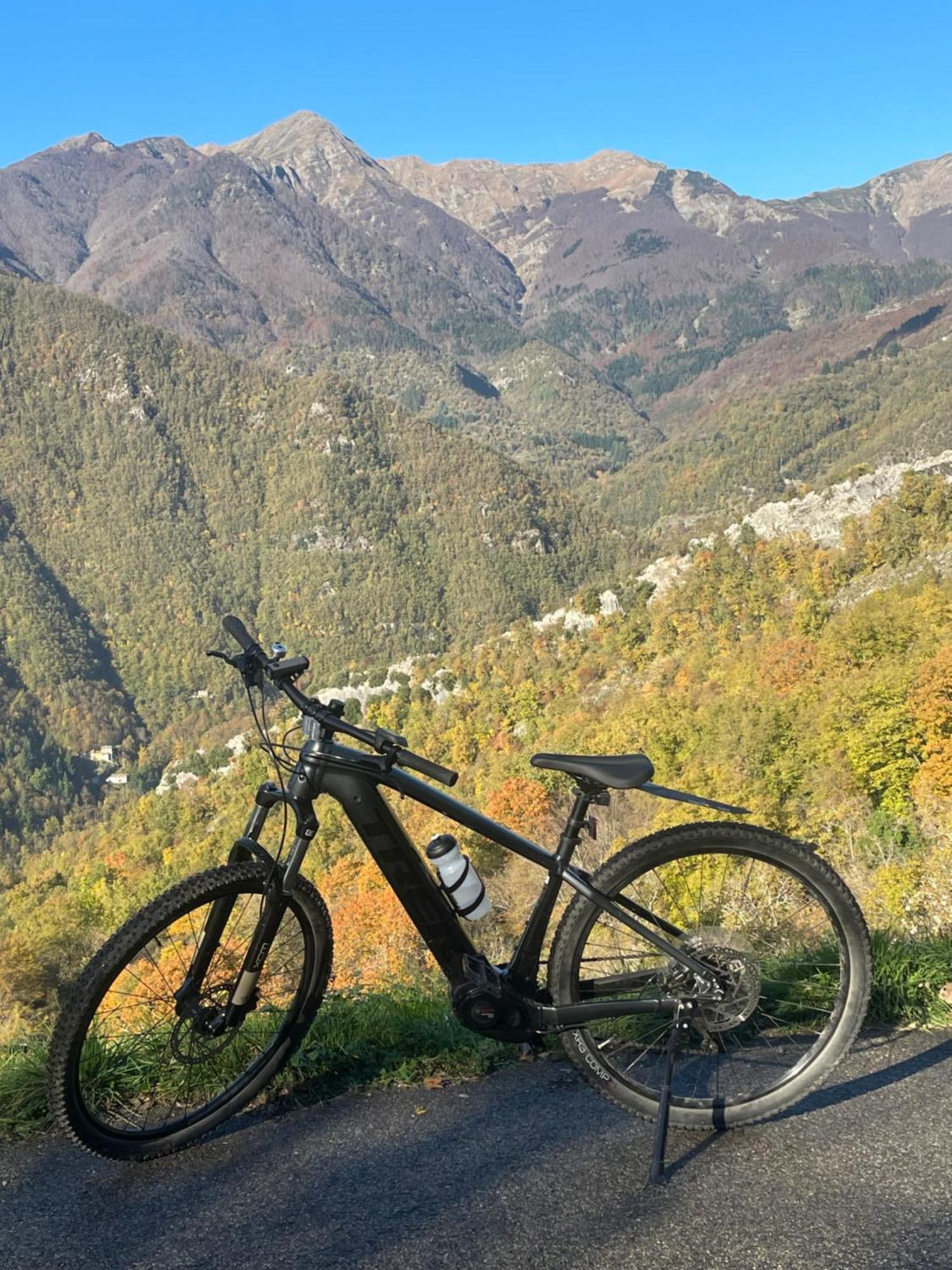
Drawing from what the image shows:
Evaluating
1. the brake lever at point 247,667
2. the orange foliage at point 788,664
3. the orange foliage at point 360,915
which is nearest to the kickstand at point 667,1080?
the brake lever at point 247,667

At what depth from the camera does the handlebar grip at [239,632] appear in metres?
3.14

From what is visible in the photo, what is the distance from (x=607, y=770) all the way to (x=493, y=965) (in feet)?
2.69

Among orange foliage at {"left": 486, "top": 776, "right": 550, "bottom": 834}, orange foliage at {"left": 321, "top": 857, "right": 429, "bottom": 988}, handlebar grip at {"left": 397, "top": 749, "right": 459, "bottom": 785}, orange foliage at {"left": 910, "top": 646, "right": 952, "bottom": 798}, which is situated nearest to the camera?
handlebar grip at {"left": 397, "top": 749, "right": 459, "bottom": 785}

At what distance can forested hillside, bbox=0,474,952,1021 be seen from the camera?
56.4 feet

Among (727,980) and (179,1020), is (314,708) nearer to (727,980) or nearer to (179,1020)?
(179,1020)

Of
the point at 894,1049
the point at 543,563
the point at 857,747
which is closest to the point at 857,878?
the point at 894,1049

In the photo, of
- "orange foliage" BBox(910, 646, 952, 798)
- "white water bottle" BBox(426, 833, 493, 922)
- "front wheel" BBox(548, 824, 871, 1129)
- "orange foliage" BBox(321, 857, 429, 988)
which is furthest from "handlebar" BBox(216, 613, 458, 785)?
"orange foliage" BBox(910, 646, 952, 798)

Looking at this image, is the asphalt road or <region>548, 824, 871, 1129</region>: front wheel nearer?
the asphalt road

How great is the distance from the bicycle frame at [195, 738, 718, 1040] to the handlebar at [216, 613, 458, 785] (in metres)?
0.05

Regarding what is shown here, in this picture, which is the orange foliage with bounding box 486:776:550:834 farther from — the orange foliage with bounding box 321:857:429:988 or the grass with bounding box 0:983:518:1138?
the grass with bounding box 0:983:518:1138

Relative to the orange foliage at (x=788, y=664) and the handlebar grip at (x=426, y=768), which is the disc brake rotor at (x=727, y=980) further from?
the orange foliage at (x=788, y=664)

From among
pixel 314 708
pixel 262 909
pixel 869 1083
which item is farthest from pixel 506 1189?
pixel 314 708

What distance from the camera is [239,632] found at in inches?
128

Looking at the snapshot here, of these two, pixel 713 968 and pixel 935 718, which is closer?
pixel 713 968
